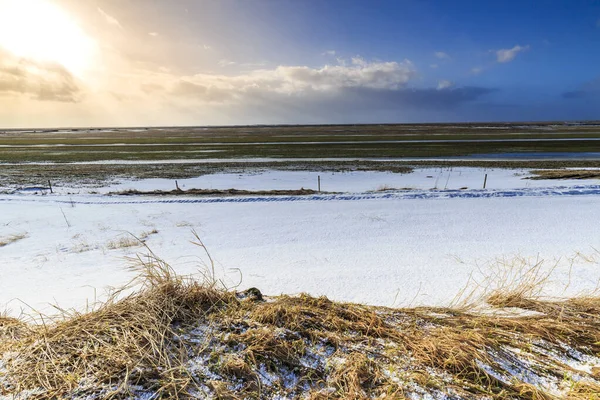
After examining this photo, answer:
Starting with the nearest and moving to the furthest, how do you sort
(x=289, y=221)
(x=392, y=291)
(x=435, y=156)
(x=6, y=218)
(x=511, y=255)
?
(x=392, y=291)
(x=511, y=255)
(x=289, y=221)
(x=6, y=218)
(x=435, y=156)

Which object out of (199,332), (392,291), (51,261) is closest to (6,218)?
(51,261)

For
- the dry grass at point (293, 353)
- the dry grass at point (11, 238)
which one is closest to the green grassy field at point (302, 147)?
the dry grass at point (11, 238)

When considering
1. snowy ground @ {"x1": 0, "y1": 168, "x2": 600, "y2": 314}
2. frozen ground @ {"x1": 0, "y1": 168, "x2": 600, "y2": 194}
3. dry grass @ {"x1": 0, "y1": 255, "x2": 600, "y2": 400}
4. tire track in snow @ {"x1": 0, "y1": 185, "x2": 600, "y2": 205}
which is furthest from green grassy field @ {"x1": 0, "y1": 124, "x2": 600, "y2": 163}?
dry grass @ {"x1": 0, "y1": 255, "x2": 600, "y2": 400}

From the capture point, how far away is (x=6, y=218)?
10328 mm

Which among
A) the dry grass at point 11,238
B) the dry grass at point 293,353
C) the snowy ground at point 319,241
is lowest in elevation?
the dry grass at point 11,238

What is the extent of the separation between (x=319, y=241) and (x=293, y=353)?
4865mm

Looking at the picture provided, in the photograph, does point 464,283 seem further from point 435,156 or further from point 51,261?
point 435,156

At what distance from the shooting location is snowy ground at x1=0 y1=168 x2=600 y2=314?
4.51 m

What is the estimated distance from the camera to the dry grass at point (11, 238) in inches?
294

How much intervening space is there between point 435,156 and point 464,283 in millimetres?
32664

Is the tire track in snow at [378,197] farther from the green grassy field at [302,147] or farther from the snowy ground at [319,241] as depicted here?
the green grassy field at [302,147]

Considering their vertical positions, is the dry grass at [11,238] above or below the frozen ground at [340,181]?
below

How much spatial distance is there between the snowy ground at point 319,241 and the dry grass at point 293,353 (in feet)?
4.23

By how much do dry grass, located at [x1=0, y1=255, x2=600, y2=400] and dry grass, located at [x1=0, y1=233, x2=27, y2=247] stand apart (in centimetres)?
694
